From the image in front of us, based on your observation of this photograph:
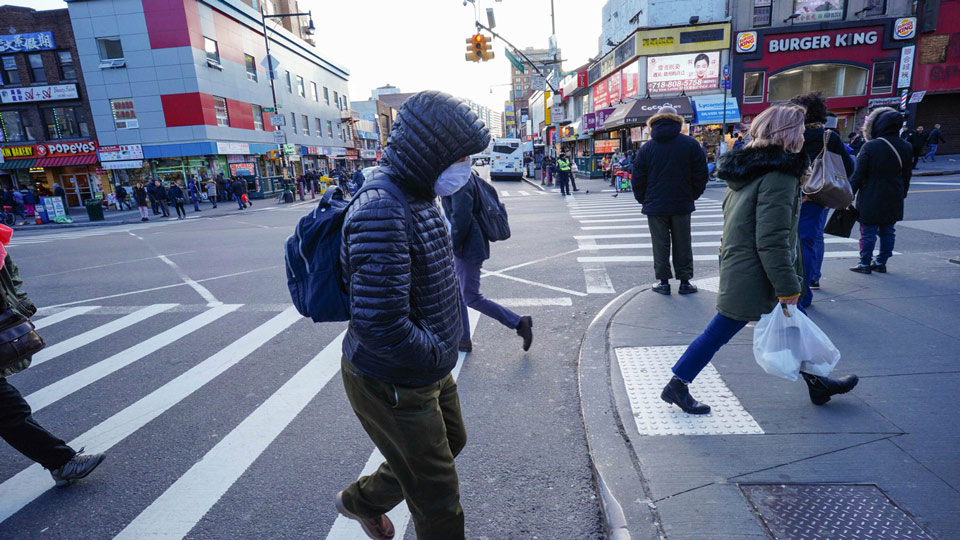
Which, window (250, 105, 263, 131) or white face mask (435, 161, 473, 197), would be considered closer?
white face mask (435, 161, 473, 197)

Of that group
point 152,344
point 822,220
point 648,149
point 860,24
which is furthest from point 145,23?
point 860,24

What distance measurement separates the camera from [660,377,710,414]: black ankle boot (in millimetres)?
3398

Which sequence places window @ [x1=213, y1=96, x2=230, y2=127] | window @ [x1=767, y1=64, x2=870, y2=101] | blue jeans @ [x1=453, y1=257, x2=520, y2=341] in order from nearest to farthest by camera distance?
blue jeans @ [x1=453, y1=257, x2=520, y2=341], window @ [x1=767, y1=64, x2=870, y2=101], window @ [x1=213, y1=96, x2=230, y2=127]

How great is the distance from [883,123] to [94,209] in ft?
96.1

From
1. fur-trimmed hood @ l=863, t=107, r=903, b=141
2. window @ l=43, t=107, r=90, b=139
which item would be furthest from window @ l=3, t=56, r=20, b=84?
fur-trimmed hood @ l=863, t=107, r=903, b=141

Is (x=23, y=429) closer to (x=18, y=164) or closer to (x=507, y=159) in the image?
(x=507, y=159)

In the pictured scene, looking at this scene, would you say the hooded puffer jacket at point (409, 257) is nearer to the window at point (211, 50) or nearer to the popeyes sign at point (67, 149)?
the window at point (211, 50)

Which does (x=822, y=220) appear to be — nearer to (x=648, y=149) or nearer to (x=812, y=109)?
(x=812, y=109)

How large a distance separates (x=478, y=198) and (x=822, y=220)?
3847 millimetres

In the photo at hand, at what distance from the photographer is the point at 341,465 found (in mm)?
3225

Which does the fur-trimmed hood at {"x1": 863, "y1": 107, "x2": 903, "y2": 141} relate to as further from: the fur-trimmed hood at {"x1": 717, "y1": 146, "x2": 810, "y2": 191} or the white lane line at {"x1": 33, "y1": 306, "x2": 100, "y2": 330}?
the white lane line at {"x1": 33, "y1": 306, "x2": 100, "y2": 330}

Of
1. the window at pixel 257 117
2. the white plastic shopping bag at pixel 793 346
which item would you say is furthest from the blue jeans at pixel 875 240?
the window at pixel 257 117

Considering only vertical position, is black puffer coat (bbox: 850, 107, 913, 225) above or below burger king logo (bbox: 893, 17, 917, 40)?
below

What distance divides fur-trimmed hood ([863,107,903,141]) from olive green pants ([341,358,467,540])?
6.64 metres
